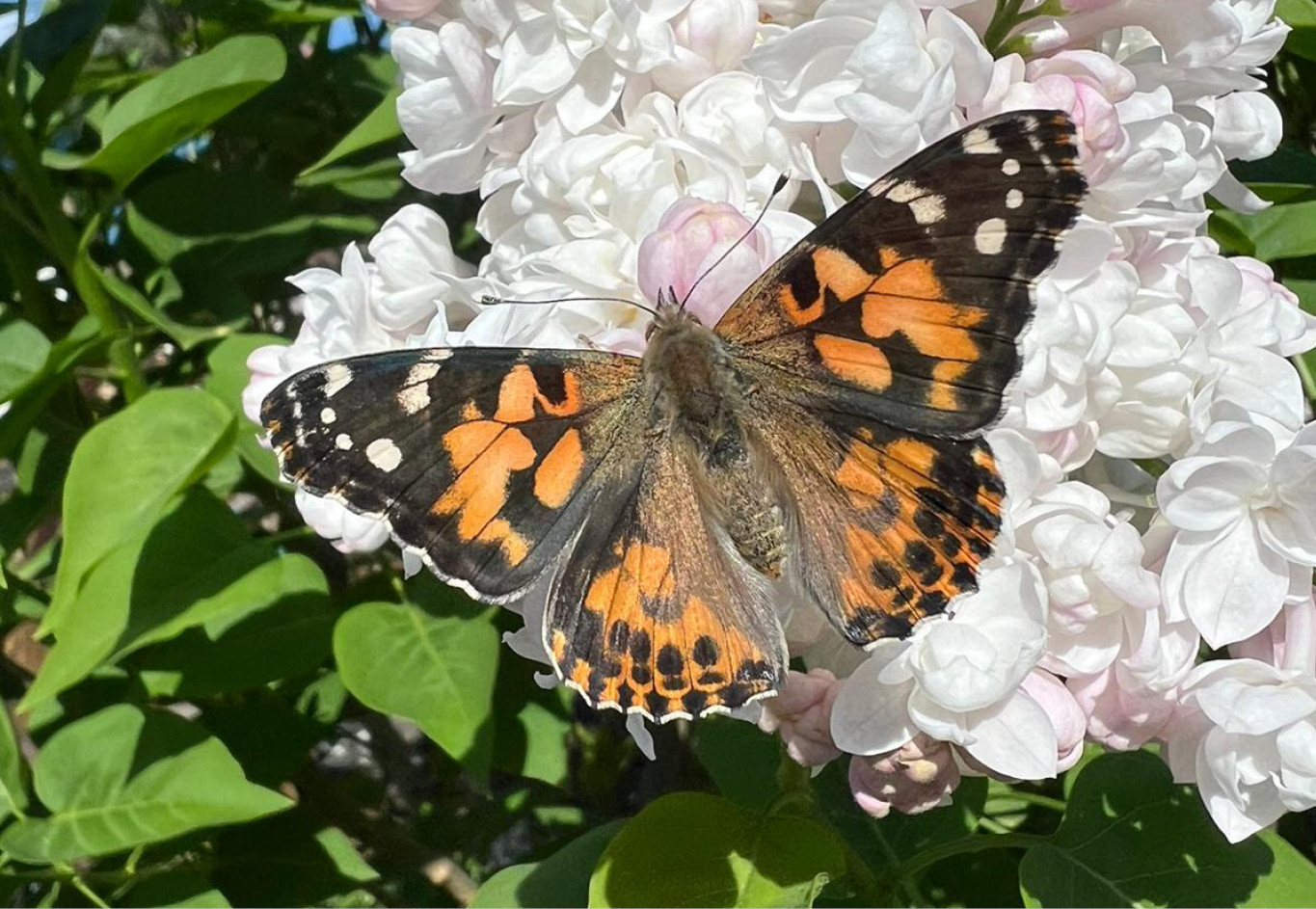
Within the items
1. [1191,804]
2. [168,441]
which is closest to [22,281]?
[168,441]

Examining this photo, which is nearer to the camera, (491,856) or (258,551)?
(258,551)

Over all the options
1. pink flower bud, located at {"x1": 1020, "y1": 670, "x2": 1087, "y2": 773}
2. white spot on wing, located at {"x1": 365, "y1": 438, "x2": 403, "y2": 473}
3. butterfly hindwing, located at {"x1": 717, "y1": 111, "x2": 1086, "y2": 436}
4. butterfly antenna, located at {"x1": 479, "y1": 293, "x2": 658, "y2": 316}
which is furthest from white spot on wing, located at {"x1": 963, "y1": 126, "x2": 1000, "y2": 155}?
white spot on wing, located at {"x1": 365, "y1": 438, "x2": 403, "y2": 473}

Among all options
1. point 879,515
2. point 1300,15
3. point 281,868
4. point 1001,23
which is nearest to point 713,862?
point 879,515

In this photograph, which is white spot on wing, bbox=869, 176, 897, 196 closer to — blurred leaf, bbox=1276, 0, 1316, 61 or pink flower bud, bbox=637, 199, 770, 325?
pink flower bud, bbox=637, 199, 770, 325

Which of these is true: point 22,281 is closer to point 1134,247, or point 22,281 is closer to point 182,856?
point 182,856

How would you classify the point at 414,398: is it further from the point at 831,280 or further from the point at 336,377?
the point at 831,280

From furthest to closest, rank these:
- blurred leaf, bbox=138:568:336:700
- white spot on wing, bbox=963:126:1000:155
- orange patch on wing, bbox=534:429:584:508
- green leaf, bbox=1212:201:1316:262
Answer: blurred leaf, bbox=138:568:336:700 < green leaf, bbox=1212:201:1316:262 < orange patch on wing, bbox=534:429:584:508 < white spot on wing, bbox=963:126:1000:155

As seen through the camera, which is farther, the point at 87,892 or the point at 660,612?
the point at 87,892
